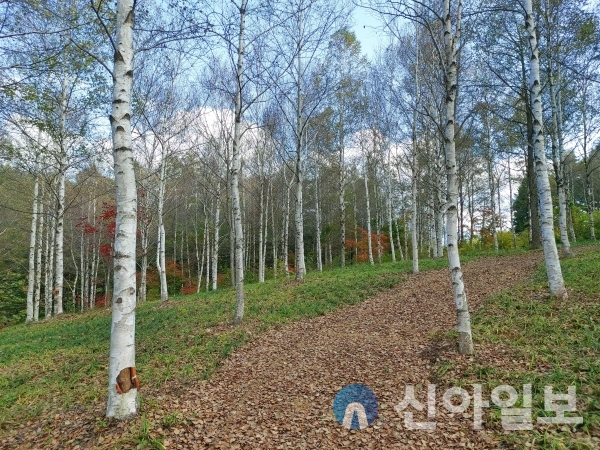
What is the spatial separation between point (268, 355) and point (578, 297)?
657cm

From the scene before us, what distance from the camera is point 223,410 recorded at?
14.1 feet

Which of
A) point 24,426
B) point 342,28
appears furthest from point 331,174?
point 24,426

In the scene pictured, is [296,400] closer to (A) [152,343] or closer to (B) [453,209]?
(B) [453,209]

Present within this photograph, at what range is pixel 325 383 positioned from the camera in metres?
4.90

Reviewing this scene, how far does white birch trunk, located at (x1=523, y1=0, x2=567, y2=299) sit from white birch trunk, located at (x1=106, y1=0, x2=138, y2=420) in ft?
26.1

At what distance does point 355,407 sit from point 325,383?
816 millimetres

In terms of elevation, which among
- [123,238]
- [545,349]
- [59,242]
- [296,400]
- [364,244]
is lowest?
[296,400]

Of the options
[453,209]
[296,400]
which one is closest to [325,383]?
[296,400]

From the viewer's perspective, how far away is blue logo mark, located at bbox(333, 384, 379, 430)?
3835mm

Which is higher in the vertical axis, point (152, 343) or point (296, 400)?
point (152, 343)

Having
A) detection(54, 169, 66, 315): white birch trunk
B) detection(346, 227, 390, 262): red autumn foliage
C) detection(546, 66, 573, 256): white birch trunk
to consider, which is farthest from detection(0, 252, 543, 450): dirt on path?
detection(346, 227, 390, 262): red autumn foliage

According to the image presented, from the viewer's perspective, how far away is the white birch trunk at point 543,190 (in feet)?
22.3

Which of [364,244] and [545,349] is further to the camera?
[364,244]

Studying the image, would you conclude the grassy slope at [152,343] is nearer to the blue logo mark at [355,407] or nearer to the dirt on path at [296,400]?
the dirt on path at [296,400]
